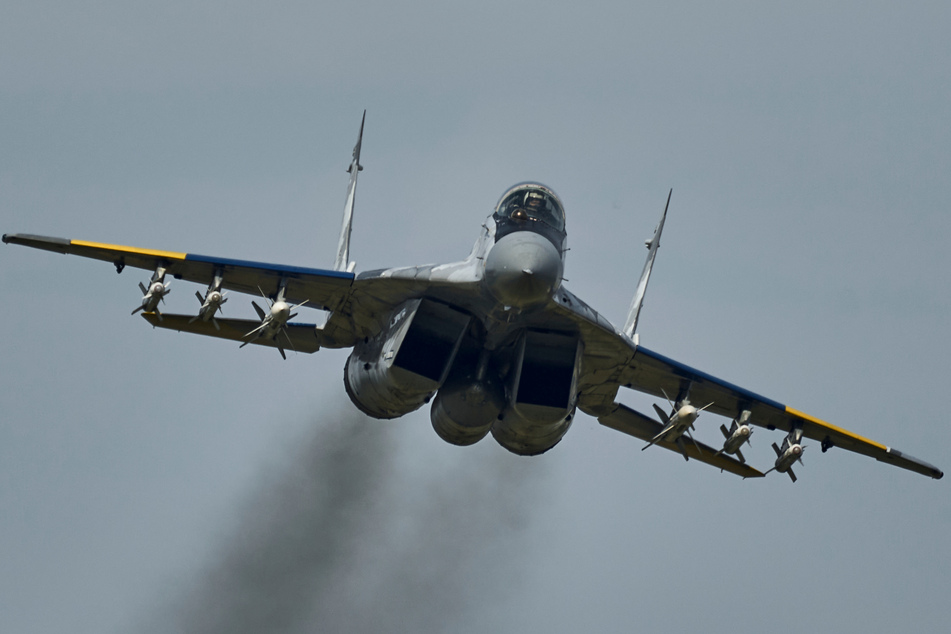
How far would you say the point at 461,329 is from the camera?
23609 millimetres

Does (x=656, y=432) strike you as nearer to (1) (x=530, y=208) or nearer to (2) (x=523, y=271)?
(1) (x=530, y=208)

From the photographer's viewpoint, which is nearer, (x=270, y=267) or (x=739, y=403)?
(x=270, y=267)

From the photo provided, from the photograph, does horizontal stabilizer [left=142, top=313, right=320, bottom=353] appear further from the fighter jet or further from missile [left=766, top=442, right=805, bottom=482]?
missile [left=766, top=442, right=805, bottom=482]

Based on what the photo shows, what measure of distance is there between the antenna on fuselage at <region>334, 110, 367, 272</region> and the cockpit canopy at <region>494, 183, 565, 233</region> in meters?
7.34

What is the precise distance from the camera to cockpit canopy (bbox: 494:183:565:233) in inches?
910

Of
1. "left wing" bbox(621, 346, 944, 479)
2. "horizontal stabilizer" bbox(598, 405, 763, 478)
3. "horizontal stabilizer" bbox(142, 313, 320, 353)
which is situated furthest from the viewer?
"horizontal stabilizer" bbox(598, 405, 763, 478)

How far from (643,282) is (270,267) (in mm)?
12112

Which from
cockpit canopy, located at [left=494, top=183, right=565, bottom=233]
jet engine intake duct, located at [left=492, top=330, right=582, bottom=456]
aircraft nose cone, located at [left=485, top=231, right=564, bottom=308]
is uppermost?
cockpit canopy, located at [left=494, top=183, right=565, bottom=233]

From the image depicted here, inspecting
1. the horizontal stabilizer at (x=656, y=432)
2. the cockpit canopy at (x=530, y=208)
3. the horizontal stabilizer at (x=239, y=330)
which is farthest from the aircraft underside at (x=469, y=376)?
the horizontal stabilizer at (x=656, y=432)

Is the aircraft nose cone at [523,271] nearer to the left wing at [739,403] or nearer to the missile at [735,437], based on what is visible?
the left wing at [739,403]

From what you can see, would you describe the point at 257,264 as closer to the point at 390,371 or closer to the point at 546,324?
the point at 390,371

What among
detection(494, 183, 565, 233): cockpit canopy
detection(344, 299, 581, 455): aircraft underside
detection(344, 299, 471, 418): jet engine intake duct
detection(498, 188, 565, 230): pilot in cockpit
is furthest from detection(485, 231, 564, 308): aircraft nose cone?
detection(344, 299, 581, 455): aircraft underside

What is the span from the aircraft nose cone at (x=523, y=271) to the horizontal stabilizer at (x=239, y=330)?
226 inches

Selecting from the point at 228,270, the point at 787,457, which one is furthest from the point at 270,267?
the point at 787,457
